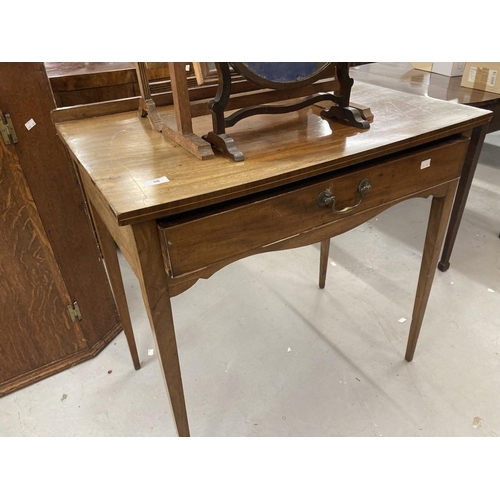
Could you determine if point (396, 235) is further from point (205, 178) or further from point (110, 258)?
point (205, 178)

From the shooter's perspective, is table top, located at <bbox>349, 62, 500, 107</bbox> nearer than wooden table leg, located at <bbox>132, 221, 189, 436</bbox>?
No

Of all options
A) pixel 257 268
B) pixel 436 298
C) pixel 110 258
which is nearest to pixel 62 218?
pixel 110 258

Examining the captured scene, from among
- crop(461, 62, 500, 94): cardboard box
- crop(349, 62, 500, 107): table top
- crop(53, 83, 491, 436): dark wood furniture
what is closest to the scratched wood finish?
crop(53, 83, 491, 436): dark wood furniture

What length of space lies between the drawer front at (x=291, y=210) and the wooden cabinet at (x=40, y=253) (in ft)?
2.13

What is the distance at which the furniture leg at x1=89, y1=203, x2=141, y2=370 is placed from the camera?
1.18 m

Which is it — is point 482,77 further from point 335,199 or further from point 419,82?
point 335,199

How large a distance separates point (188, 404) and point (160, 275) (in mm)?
743

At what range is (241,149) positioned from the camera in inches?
34.0

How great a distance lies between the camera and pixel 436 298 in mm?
1692

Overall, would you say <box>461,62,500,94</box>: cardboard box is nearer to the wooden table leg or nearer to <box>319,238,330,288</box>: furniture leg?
<box>319,238,330,288</box>: furniture leg

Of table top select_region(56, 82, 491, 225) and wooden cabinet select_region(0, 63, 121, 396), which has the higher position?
table top select_region(56, 82, 491, 225)

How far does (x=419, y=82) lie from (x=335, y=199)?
128 cm

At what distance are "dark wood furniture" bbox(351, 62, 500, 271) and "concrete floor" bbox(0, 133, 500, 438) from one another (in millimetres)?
248

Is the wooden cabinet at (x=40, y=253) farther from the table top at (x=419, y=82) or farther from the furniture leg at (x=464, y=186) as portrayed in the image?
the furniture leg at (x=464, y=186)
